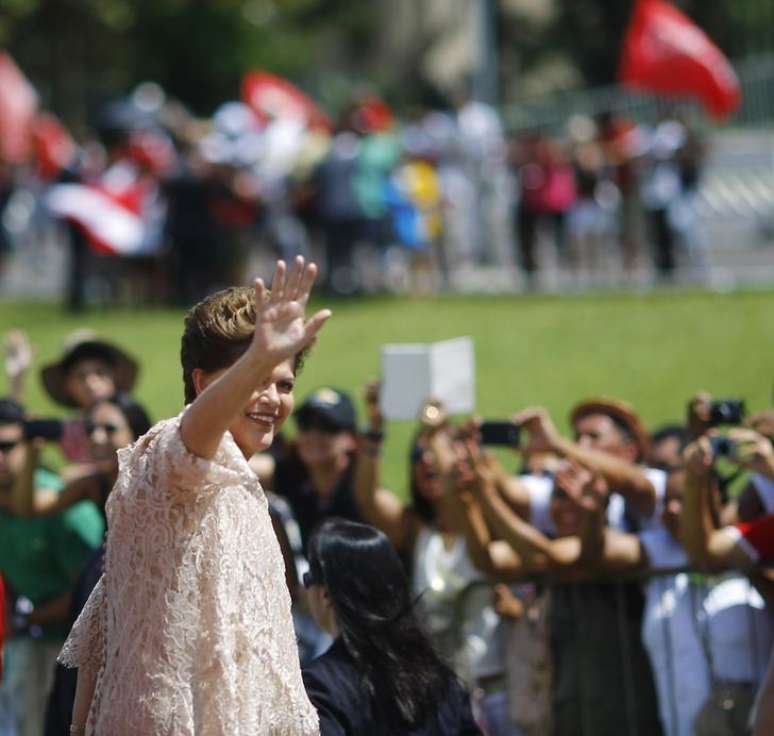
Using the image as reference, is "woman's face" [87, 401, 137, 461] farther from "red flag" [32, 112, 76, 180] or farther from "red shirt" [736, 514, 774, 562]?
"red flag" [32, 112, 76, 180]

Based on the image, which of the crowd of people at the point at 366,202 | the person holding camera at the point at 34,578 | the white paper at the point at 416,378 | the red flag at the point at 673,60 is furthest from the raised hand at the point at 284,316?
the red flag at the point at 673,60

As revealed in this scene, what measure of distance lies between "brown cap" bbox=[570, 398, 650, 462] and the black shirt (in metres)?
0.93

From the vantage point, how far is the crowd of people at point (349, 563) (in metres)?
3.98

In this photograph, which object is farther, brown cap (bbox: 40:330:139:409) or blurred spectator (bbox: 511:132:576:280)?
blurred spectator (bbox: 511:132:576:280)

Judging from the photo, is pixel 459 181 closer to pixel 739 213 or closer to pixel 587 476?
pixel 739 213

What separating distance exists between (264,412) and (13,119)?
21.6 meters

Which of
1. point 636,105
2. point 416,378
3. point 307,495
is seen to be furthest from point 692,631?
point 636,105

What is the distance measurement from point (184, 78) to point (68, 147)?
10.8 m

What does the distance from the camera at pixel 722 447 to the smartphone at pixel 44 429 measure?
2.42m

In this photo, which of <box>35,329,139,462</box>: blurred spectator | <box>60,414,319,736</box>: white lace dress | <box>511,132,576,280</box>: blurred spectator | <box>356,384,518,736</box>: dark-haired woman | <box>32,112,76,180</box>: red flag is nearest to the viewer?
<box>60,414,319,736</box>: white lace dress

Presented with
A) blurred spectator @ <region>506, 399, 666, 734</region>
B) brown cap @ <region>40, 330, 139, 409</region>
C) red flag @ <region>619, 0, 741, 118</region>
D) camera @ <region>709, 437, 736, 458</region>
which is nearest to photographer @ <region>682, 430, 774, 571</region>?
camera @ <region>709, 437, 736, 458</region>

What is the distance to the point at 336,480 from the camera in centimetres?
802

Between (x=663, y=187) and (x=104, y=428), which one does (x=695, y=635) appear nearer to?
(x=104, y=428)

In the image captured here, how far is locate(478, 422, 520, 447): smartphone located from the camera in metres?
7.07
